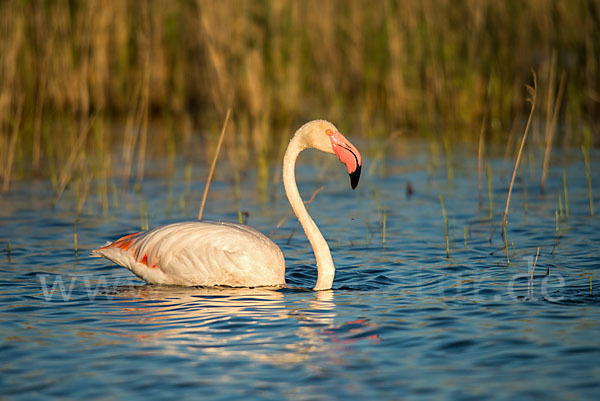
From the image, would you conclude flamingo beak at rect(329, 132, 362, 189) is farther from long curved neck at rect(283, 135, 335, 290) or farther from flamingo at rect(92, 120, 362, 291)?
long curved neck at rect(283, 135, 335, 290)

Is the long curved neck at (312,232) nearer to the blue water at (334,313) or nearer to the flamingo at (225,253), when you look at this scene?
the flamingo at (225,253)

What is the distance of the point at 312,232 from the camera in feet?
20.7

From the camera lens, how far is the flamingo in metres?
6.13

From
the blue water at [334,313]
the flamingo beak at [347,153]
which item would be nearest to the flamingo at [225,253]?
the flamingo beak at [347,153]

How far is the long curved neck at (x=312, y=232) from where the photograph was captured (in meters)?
6.11

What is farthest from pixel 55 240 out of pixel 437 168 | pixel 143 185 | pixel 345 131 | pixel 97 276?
pixel 345 131

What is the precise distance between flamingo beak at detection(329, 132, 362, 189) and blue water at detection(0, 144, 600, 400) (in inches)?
33.4

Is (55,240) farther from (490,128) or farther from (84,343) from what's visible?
(490,128)

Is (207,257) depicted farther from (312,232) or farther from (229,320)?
(229,320)

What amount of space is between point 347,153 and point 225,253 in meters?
1.11

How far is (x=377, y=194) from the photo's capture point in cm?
975

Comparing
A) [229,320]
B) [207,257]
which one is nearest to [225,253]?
[207,257]

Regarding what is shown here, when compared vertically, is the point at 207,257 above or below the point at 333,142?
below

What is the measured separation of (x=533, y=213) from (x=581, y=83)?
494 centimetres
